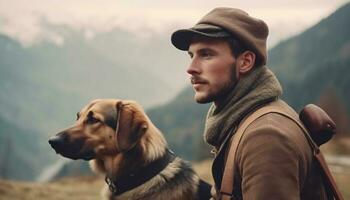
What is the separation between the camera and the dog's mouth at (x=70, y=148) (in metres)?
5.67

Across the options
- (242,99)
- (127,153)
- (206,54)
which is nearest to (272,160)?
(242,99)

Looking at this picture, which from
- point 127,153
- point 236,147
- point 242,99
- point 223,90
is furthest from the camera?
point 127,153

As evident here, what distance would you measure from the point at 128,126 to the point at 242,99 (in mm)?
2351

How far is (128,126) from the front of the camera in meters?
5.63

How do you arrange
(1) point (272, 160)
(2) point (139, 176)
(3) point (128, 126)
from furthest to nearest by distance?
(3) point (128, 126)
(2) point (139, 176)
(1) point (272, 160)

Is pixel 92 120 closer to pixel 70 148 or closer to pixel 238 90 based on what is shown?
pixel 70 148

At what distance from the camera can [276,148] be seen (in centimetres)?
297

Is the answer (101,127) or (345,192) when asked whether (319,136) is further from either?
(345,192)

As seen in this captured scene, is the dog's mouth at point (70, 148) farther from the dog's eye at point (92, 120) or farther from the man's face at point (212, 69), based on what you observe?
the man's face at point (212, 69)

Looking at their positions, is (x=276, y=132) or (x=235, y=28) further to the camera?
(x=235, y=28)

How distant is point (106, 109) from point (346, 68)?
150719 mm

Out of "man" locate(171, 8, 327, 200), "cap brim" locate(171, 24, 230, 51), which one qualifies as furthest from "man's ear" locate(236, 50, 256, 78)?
"cap brim" locate(171, 24, 230, 51)

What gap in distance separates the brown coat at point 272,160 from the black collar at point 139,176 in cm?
216

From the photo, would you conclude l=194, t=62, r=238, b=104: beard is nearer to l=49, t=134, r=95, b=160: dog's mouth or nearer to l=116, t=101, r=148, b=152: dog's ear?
l=116, t=101, r=148, b=152: dog's ear
